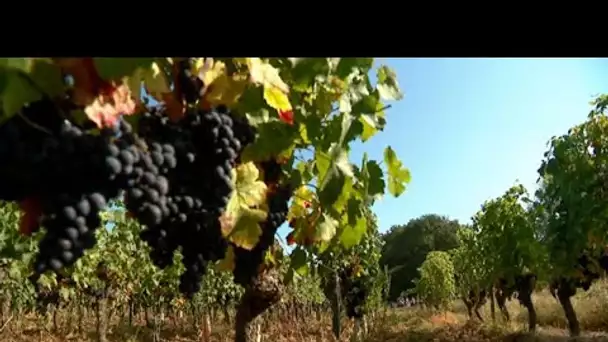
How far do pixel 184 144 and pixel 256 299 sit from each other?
1.50 m

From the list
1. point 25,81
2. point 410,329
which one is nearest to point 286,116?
point 25,81

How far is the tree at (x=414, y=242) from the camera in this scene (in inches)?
1855

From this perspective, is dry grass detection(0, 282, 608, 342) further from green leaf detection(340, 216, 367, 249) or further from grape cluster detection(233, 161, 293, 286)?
grape cluster detection(233, 161, 293, 286)

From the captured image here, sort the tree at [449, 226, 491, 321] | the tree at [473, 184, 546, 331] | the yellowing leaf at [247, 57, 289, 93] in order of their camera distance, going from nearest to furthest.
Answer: the yellowing leaf at [247, 57, 289, 93], the tree at [473, 184, 546, 331], the tree at [449, 226, 491, 321]

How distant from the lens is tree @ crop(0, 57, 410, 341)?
5.07ft

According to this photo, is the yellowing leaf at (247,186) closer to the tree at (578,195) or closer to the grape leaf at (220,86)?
the grape leaf at (220,86)

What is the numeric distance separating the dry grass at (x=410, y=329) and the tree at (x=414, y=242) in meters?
18.5

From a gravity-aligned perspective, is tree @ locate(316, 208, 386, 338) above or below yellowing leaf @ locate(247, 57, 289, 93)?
above

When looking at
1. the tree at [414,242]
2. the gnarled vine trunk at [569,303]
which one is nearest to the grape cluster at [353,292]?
the gnarled vine trunk at [569,303]

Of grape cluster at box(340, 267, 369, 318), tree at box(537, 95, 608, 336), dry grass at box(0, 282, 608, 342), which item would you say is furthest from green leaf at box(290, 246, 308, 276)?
grape cluster at box(340, 267, 369, 318)

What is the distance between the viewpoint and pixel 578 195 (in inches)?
448

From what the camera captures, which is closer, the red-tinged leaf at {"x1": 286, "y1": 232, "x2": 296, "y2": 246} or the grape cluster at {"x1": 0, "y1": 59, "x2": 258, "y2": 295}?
the grape cluster at {"x1": 0, "y1": 59, "x2": 258, "y2": 295}

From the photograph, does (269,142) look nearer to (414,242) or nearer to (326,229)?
(326,229)

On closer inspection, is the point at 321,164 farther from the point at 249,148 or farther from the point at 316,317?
the point at 316,317
